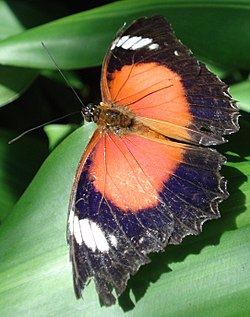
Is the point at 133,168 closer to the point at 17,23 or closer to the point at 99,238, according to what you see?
the point at 99,238

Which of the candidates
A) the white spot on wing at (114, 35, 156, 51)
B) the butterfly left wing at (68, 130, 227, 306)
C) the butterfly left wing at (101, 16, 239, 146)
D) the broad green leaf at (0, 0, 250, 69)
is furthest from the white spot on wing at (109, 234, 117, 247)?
the broad green leaf at (0, 0, 250, 69)

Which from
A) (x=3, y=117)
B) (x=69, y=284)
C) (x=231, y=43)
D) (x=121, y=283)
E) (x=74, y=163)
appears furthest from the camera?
(x=3, y=117)

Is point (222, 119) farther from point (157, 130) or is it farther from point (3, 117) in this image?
point (3, 117)

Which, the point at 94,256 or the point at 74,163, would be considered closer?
the point at 94,256

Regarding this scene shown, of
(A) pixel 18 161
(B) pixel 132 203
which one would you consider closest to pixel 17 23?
(A) pixel 18 161

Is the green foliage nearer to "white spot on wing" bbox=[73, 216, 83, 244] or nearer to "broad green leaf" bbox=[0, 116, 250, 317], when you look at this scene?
"broad green leaf" bbox=[0, 116, 250, 317]

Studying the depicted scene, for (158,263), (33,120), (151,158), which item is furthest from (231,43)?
(33,120)

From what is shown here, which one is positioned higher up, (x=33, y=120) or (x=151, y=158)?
(x=151, y=158)

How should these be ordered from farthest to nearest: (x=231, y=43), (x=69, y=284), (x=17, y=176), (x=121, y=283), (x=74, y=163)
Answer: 1. (x=17, y=176)
2. (x=231, y=43)
3. (x=74, y=163)
4. (x=69, y=284)
5. (x=121, y=283)

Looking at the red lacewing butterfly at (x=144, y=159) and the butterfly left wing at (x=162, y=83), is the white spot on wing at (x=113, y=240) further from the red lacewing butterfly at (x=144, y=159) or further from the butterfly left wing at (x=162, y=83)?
the butterfly left wing at (x=162, y=83)
